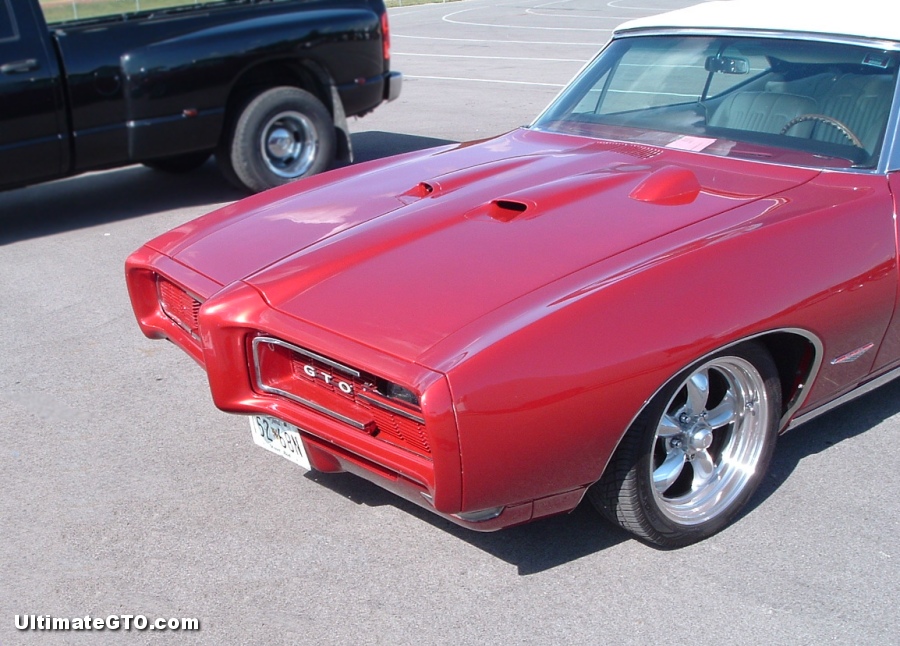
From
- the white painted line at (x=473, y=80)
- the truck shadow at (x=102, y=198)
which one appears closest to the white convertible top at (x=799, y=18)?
the truck shadow at (x=102, y=198)

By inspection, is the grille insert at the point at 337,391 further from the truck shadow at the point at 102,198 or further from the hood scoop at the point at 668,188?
the truck shadow at the point at 102,198

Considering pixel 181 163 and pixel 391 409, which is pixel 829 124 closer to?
pixel 391 409

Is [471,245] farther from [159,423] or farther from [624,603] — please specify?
[159,423]

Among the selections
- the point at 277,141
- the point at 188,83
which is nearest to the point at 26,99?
the point at 188,83

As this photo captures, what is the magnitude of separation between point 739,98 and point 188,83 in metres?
4.10

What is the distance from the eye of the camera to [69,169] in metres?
6.58

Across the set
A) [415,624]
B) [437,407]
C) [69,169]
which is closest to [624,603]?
[415,624]

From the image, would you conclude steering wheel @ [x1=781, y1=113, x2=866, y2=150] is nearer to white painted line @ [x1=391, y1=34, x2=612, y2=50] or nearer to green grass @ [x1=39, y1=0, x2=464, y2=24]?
green grass @ [x1=39, y1=0, x2=464, y2=24]

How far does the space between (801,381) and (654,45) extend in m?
1.84

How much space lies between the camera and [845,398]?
3.46m

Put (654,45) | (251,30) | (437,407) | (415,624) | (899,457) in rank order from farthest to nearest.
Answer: (251,30) → (654,45) → (899,457) → (415,624) → (437,407)

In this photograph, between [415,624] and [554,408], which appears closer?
[554,408]

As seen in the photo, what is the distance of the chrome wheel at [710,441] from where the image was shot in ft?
10.1

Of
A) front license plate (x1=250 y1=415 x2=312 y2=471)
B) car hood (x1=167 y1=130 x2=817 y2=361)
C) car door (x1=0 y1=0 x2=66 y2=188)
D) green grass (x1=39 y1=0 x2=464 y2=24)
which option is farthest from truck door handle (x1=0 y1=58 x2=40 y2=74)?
front license plate (x1=250 y1=415 x2=312 y2=471)
